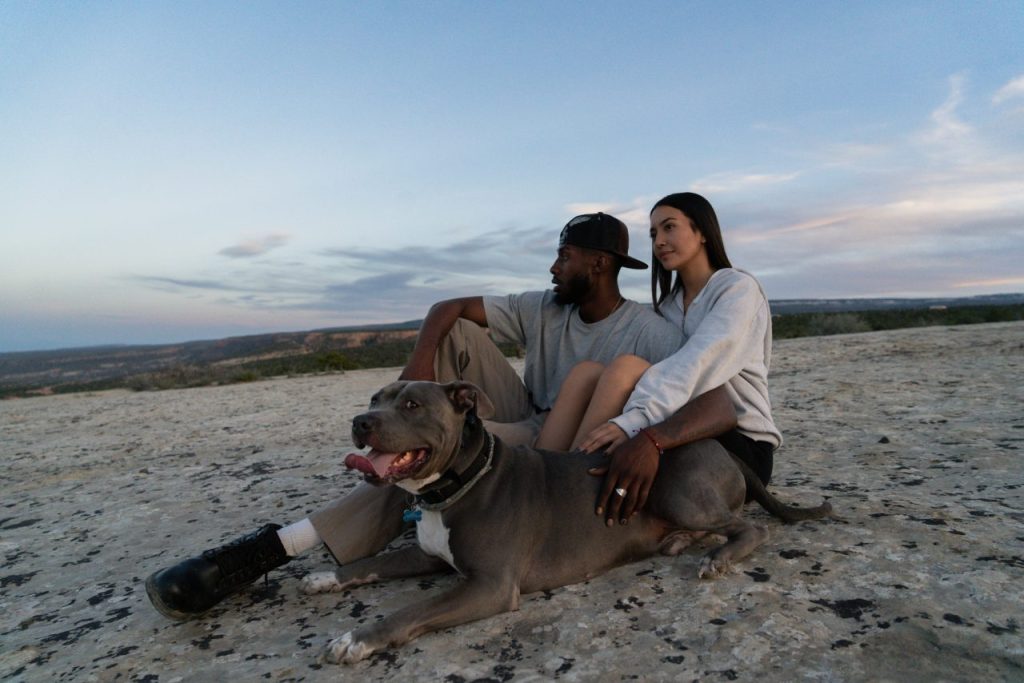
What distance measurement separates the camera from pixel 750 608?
9.45ft

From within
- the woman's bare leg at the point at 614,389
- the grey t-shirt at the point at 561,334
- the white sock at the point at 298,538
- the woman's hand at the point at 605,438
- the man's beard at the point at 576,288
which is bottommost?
the white sock at the point at 298,538

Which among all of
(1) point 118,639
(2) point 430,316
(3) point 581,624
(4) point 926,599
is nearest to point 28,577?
(1) point 118,639

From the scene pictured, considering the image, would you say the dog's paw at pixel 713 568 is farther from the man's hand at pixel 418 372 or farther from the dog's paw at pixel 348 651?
the man's hand at pixel 418 372

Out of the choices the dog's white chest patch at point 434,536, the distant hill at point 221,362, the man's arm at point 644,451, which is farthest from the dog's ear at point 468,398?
the distant hill at point 221,362

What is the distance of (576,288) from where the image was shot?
17.1ft

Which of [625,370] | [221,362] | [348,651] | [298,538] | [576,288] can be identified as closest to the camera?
[348,651]

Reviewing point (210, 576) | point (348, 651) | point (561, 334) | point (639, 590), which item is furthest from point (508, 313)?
point (348, 651)

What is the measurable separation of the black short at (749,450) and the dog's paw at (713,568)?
0.92 m

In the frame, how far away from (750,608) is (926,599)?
70 centimetres

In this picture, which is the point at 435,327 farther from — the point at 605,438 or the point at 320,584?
the point at 320,584

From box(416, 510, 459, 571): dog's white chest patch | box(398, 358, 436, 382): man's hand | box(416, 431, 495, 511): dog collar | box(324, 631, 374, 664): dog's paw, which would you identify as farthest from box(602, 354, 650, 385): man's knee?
box(324, 631, 374, 664): dog's paw

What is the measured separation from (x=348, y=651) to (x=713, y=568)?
5.62ft

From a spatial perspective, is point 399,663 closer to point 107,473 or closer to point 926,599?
point 926,599

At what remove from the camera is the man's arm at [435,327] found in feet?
16.8
